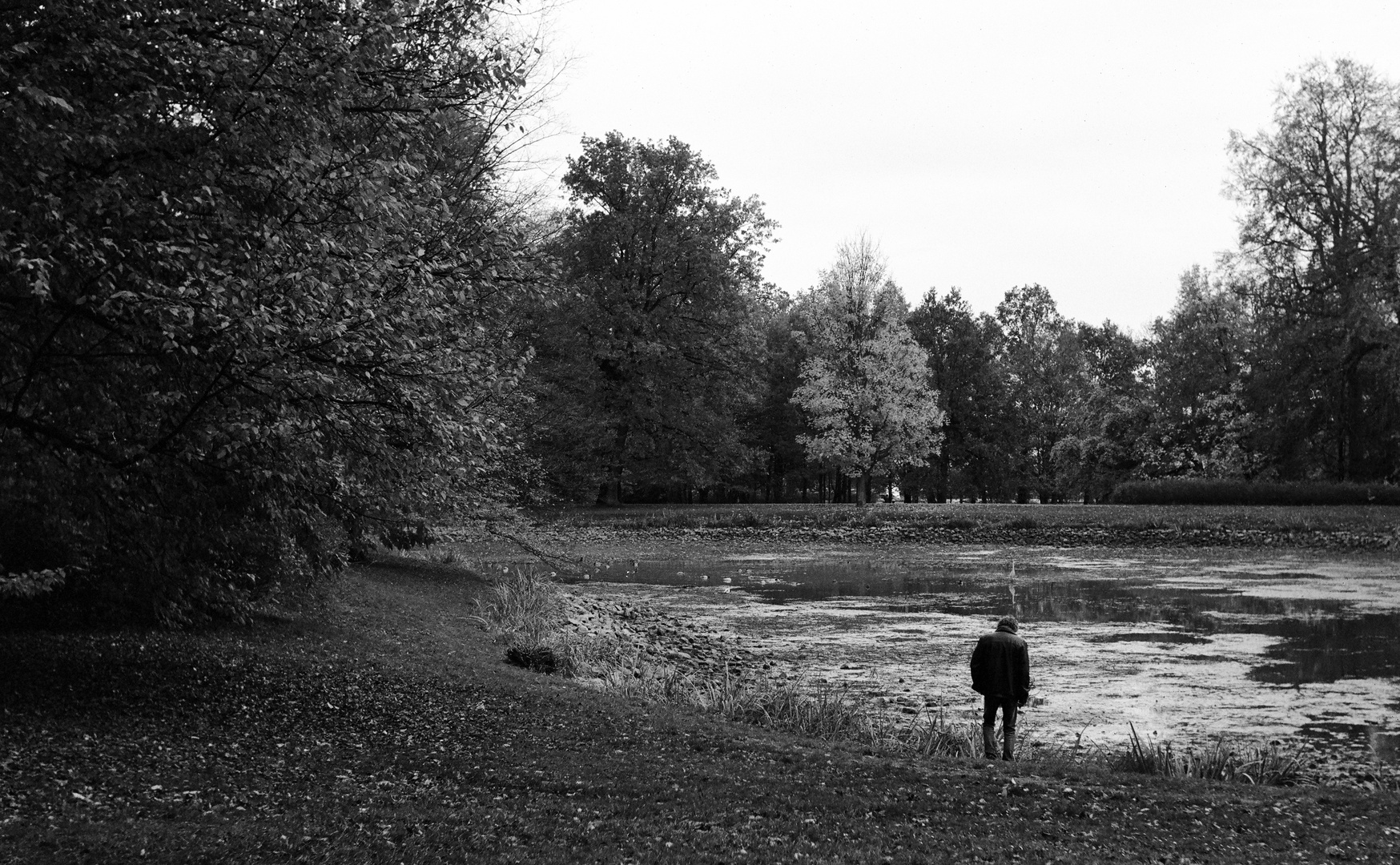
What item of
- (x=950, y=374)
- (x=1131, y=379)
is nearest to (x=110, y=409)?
(x=950, y=374)

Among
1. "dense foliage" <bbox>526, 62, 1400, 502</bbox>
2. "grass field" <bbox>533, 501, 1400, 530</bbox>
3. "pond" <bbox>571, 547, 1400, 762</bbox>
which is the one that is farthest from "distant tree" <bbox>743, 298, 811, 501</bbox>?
"pond" <bbox>571, 547, 1400, 762</bbox>

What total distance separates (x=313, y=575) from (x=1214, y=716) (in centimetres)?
1297

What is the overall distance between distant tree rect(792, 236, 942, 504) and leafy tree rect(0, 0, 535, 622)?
1863 inches

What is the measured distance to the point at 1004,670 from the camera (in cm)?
1227

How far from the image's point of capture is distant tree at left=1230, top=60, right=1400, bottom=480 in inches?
1869

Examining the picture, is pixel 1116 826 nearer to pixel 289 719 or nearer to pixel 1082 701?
pixel 1082 701

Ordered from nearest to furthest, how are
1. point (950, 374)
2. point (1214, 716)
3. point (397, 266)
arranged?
point (397, 266), point (1214, 716), point (950, 374)

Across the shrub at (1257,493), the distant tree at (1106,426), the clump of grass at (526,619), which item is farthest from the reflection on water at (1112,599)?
the distant tree at (1106,426)

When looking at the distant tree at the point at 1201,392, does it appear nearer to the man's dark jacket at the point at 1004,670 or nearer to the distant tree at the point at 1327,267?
the distant tree at the point at 1327,267

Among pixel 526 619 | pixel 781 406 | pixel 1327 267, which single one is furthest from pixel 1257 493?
pixel 526 619

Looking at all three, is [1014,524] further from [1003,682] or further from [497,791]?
[497,791]

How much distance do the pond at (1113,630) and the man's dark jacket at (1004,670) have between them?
1.08 meters

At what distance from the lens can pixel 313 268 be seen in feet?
29.9

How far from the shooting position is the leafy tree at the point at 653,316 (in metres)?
55.8
